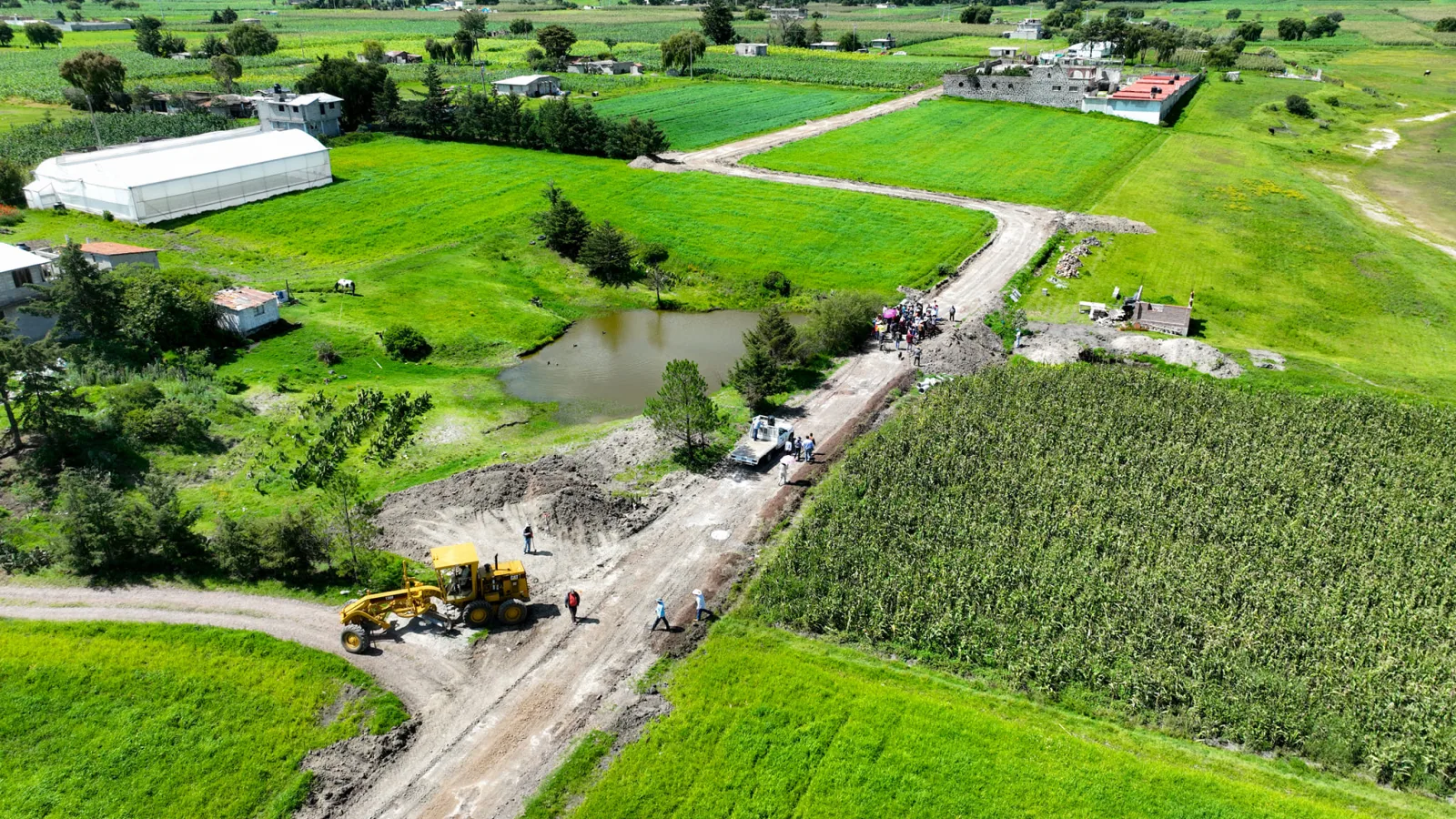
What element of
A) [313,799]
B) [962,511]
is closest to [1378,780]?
[962,511]

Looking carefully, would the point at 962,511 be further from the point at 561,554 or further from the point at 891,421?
the point at 561,554

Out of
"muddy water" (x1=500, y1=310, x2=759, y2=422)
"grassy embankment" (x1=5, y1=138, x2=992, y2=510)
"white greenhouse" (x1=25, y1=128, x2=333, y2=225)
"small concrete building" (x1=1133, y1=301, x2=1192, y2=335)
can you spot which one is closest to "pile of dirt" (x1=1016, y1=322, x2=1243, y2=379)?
"small concrete building" (x1=1133, y1=301, x2=1192, y2=335)

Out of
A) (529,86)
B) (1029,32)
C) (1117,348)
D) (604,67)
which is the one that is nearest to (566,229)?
(1117,348)

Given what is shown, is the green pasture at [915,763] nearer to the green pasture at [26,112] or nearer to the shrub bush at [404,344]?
the shrub bush at [404,344]

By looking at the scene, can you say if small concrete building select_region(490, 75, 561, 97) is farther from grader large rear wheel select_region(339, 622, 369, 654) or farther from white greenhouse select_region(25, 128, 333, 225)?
grader large rear wheel select_region(339, 622, 369, 654)

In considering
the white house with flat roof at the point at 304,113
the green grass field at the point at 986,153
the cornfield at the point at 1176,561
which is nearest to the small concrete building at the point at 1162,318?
Answer: the cornfield at the point at 1176,561
